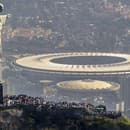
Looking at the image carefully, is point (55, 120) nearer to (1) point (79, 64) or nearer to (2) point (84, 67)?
(2) point (84, 67)

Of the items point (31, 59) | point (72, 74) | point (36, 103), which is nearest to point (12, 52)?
point (31, 59)

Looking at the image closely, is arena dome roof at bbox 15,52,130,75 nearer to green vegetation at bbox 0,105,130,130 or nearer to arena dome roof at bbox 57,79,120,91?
arena dome roof at bbox 57,79,120,91

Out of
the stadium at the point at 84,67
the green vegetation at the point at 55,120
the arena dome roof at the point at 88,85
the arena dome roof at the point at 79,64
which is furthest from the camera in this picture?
the arena dome roof at the point at 79,64

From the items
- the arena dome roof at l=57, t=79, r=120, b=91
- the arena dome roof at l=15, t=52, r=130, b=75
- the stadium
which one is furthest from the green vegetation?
the arena dome roof at l=15, t=52, r=130, b=75

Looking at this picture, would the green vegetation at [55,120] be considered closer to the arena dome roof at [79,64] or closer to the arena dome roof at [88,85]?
the arena dome roof at [88,85]

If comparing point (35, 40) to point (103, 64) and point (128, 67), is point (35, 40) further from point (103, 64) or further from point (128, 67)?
point (128, 67)

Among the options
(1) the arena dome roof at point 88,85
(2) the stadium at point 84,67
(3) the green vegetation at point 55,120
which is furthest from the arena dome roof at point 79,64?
(3) the green vegetation at point 55,120
